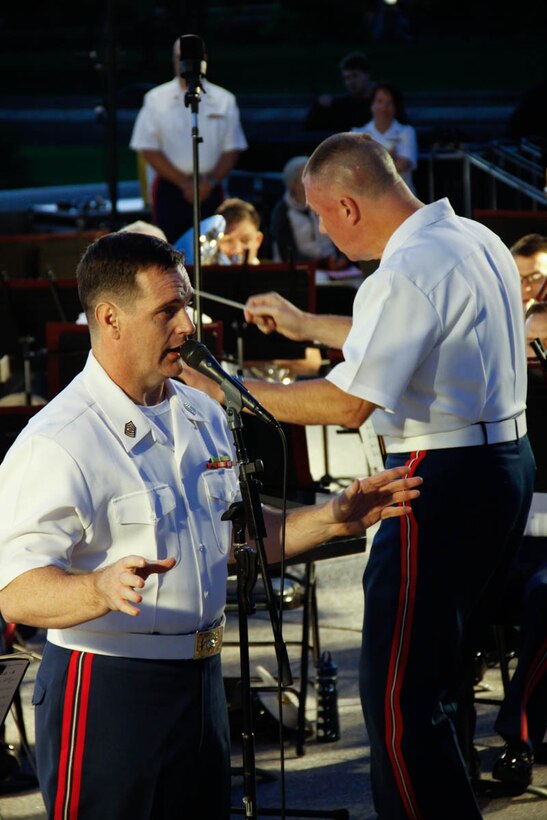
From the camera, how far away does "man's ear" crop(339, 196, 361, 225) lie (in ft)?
11.9

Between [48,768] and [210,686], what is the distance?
36cm

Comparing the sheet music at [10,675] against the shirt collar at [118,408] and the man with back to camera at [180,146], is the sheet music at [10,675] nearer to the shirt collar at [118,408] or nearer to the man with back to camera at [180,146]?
the shirt collar at [118,408]

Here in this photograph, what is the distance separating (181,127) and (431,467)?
20.3 ft

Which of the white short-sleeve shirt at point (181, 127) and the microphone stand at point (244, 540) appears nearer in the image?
the microphone stand at point (244, 540)

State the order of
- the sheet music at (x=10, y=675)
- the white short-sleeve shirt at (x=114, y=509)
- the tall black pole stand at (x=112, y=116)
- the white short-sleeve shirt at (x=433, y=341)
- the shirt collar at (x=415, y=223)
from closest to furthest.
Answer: the white short-sleeve shirt at (x=114, y=509) → the sheet music at (x=10, y=675) → the white short-sleeve shirt at (x=433, y=341) → the shirt collar at (x=415, y=223) → the tall black pole stand at (x=112, y=116)

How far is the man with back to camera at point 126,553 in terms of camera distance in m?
2.55

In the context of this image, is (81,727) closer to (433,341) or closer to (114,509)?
(114,509)

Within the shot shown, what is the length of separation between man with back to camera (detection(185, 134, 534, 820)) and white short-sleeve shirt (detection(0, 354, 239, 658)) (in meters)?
0.63

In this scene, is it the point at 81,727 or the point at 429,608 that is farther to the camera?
the point at 429,608

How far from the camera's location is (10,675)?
310 cm

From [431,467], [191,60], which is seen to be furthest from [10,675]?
[191,60]

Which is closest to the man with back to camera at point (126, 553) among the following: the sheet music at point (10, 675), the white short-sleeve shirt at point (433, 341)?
the sheet music at point (10, 675)

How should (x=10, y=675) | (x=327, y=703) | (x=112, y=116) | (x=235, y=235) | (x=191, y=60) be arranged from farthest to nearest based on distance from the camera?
(x=112, y=116) → (x=235, y=235) → (x=191, y=60) → (x=327, y=703) → (x=10, y=675)

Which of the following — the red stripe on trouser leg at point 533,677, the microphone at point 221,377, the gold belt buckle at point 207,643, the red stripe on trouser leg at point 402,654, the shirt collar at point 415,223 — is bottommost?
the red stripe on trouser leg at point 533,677
